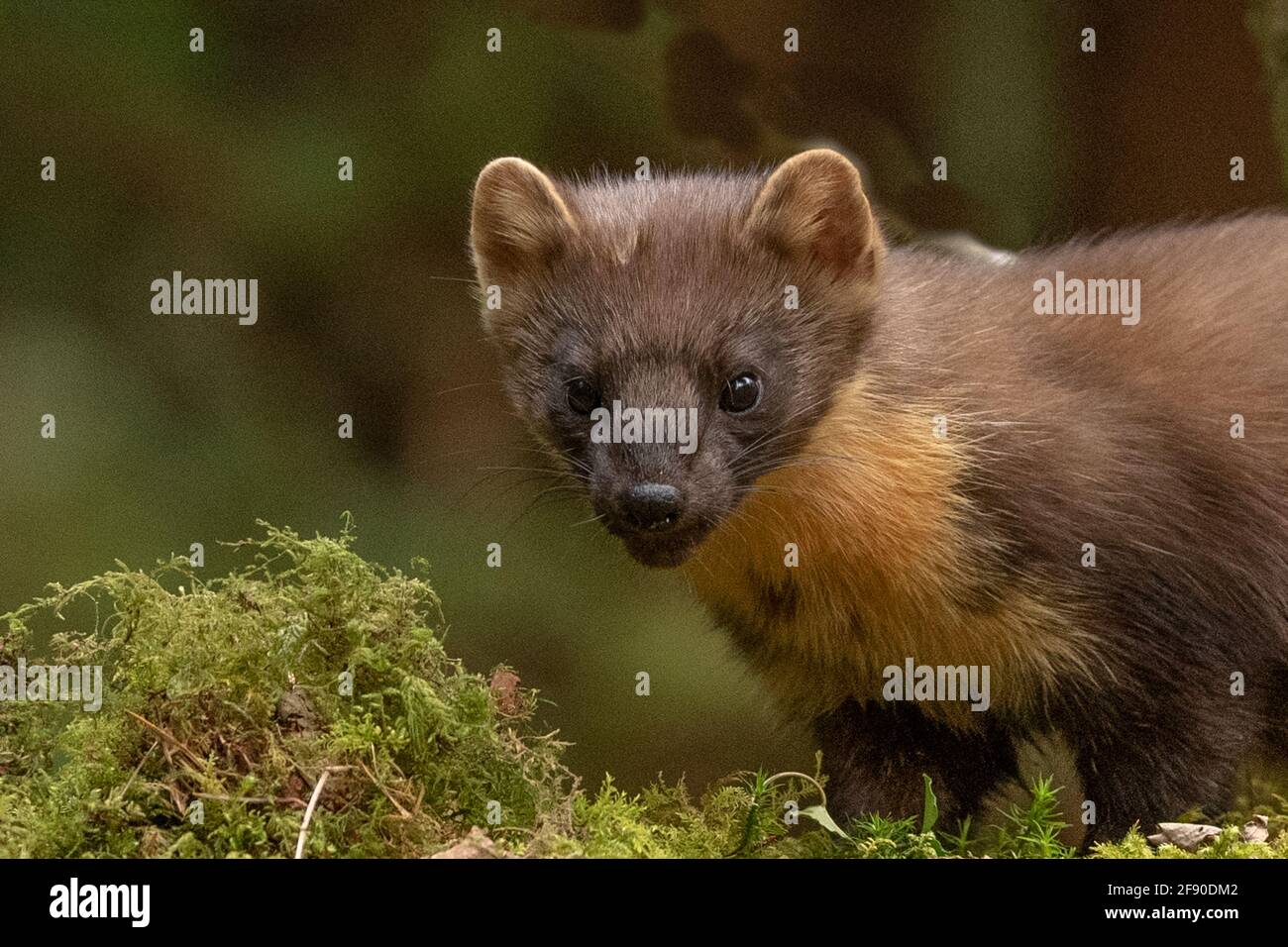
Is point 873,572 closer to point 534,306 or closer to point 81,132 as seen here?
point 534,306

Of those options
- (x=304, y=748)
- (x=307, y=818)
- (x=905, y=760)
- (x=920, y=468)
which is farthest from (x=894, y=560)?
(x=307, y=818)

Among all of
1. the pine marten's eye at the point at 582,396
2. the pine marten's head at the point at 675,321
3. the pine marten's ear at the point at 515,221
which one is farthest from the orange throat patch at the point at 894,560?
the pine marten's ear at the point at 515,221

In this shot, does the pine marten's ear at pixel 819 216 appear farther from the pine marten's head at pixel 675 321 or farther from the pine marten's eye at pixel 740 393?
the pine marten's eye at pixel 740 393

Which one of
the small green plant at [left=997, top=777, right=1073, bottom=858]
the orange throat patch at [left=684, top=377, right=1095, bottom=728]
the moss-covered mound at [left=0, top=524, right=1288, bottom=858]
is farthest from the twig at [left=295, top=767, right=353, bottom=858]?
the small green plant at [left=997, top=777, right=1073, bottom=858]

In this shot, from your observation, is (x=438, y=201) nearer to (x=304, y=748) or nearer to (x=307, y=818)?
(x=304, y=748)
